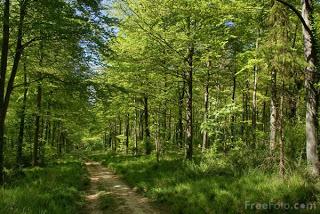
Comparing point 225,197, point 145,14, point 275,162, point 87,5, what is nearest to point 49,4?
point 87,5

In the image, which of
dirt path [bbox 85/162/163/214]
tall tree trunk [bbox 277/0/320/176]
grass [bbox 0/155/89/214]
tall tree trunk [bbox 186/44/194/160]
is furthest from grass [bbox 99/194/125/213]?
tall tree trunk [bbox 277/0/320/176]

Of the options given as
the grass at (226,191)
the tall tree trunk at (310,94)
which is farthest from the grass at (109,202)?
the tall tree trunk at (310,94)

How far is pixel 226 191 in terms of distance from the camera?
9.68m

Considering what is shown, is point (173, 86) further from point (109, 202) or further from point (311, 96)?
point (311, 96)

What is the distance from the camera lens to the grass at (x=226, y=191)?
799 cm

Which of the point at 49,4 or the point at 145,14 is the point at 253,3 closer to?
the point at 145,14

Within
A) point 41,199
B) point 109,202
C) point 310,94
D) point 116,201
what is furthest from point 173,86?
point 41,199

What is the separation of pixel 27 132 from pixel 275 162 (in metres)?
22.9

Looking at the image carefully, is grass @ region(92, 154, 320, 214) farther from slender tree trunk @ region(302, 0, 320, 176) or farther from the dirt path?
slender tree trunk @ region(302, 0, 320, 176)

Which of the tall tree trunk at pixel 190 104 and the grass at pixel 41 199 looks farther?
the tall tree trunk at pixel 190 104

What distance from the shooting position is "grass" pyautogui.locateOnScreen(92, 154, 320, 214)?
26.2ft

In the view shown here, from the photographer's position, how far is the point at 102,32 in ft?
42.0

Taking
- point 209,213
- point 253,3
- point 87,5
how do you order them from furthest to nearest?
point 253,3
point 87,5
point 209,213

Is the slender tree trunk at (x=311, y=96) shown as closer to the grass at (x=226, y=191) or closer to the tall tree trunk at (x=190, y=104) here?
the grass at (x=226, y=191)
